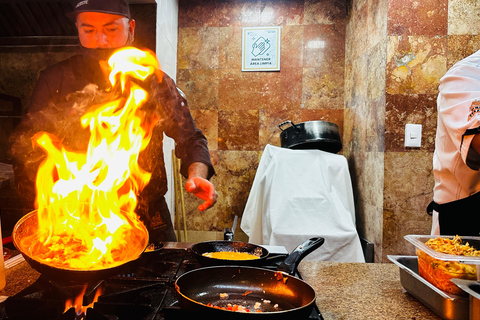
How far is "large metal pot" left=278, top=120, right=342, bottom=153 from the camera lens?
3523mm

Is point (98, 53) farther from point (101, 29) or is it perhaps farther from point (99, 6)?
point (99, 6)

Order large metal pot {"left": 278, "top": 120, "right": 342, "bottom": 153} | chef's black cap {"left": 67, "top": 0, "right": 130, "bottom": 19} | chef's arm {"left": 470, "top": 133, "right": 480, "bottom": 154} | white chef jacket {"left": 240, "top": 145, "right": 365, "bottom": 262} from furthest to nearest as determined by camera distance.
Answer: large metal pot {"left": 278, "top": 120, "right": 342, "bottom": 153}, white chef jacket {"left": 240, "top": 145, "right": 365, "bottom": 262}, chef's black cap {"left": 67, "top": 0, "right": 130, "bottom": 19}, chef's arm {"left": 470, "top": 133, "right": 480, "bottom": 154}

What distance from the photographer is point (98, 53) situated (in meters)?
2.12

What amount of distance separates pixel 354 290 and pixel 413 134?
7.91 feet

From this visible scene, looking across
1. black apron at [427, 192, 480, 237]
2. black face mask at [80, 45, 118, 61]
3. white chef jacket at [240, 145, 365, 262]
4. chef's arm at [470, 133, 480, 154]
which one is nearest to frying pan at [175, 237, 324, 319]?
chef's arm at [470, 133, 480, 154]

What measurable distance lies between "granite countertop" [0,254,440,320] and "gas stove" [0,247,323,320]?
0.15 metres

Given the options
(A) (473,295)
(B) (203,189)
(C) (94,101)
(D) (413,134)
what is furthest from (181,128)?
(D) (413,134)

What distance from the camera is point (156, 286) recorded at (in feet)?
3.52

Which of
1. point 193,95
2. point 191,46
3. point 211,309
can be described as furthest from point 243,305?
point 191,46

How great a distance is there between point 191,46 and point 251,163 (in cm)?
175

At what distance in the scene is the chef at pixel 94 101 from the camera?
204 centimetres

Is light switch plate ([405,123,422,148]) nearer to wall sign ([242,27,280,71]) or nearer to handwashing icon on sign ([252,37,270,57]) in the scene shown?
wall sign ([242,27,280,71])

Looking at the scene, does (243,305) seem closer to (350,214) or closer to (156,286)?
(156,286)

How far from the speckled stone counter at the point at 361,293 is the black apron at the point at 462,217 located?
2.94ft
